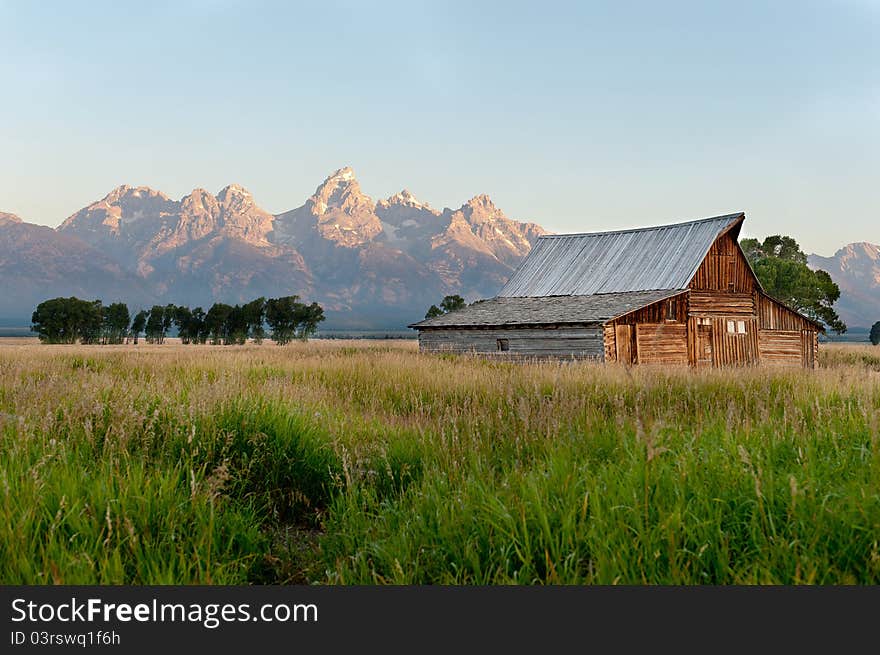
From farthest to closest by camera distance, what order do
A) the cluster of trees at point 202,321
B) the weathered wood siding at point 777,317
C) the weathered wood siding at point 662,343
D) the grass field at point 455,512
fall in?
the cluster of trees at point 202,321 < the weathered wood siding at point 777,317 < the weathered wood siding at point 662,343 < the grass field at point 455,512

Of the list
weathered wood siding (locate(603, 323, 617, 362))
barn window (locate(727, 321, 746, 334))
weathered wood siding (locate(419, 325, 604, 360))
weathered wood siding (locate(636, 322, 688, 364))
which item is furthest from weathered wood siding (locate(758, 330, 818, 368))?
weathered wood siding (locate(419, 325, 604, 360))

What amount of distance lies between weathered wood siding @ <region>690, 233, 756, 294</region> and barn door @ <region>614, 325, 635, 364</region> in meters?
5.13

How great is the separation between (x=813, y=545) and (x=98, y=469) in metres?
4.73

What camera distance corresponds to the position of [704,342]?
30859mm

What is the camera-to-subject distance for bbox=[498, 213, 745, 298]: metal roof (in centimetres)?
3168

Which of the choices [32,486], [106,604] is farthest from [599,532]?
[32,486]

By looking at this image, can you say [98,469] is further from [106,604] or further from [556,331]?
[556,331]

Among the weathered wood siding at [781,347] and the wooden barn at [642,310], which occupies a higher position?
the wooden barn at [642,310]

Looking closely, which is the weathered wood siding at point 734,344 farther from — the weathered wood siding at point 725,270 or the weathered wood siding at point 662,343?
the weathered wood siding at point 662,343

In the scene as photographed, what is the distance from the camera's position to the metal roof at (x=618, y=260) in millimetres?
31683

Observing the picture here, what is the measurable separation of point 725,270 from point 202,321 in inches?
3329

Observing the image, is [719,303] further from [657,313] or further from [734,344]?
[657,313]

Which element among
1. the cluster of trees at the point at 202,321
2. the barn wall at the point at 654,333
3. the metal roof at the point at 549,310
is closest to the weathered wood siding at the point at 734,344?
the barn wall at the point at 654,333

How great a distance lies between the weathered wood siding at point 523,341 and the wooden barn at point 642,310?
0.04 m
